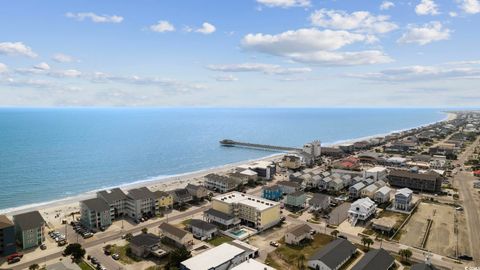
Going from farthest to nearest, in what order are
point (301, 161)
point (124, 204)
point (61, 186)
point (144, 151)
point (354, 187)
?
point (144, 151), point (301, 161), point (61, 186), point (354, 187), point (124, 204)

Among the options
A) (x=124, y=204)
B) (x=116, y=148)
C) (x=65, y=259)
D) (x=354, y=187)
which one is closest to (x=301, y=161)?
(x=354, y=187)

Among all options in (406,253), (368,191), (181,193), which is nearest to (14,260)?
(181,193)

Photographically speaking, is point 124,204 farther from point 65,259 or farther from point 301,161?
point 301,161

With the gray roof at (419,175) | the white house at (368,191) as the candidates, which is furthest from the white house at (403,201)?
the gray roof at (419,175)

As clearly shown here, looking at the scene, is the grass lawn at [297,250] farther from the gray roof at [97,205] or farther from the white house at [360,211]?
the gray roof at [97,205]

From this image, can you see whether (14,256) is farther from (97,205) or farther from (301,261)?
(301,261)

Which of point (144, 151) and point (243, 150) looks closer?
point (144, 151)
